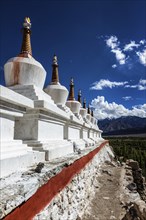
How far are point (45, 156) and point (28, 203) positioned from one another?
6.11ft

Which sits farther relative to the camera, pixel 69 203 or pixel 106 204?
pixel 106 204

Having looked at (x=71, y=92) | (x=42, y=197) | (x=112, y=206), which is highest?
(x=71, y=92)

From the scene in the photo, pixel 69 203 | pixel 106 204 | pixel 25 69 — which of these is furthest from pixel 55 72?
pixel 69 203

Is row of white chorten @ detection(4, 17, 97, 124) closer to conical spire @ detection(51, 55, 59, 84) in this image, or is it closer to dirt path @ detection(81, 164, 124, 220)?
conical spire @ detection(51, 55, 59, 84)

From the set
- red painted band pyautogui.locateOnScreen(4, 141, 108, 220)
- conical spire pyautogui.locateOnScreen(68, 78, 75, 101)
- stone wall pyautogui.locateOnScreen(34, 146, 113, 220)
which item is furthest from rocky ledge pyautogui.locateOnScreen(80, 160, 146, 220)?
conical spire pyautogui.locateOnScreen(68, 78, 75, 101)

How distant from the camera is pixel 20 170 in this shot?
10.5 ft

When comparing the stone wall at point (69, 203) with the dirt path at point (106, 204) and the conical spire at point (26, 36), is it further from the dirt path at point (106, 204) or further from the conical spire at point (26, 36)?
the conical spire at point (26, 36)

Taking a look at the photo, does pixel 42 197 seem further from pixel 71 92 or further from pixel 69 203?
pixel 71 92

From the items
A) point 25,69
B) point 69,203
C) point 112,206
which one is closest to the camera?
point 69,203

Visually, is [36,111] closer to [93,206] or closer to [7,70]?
[7,70]

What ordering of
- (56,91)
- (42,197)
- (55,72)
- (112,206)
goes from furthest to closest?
1. (55,72)
2. (56,91)
3. (112,206)
4. (42,197)

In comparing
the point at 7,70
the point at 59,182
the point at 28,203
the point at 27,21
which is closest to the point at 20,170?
the point at 59,182

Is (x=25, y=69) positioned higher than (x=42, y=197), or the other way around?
(x=25, y=69)

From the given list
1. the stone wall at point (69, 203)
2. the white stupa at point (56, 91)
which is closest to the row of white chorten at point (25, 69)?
the white stupa at point (56, 91)
